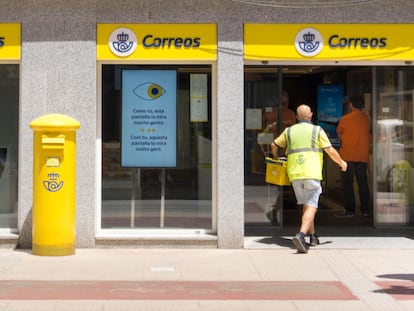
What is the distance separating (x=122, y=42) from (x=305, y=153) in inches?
117

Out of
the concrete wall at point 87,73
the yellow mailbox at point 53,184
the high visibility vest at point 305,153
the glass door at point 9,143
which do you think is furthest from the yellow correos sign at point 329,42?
the glass door at point 9,143

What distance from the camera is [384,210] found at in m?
11.2

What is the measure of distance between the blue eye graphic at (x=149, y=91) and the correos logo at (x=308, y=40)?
80.6 inches

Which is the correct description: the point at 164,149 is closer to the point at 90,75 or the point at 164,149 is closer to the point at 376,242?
the point at 90,75

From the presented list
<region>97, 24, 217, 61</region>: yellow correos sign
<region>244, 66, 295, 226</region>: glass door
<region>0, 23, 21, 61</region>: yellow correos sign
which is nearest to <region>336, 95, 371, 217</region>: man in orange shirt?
<region>244, 66, 295, 226</region>: glass door

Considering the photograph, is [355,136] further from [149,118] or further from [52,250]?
[52,250]

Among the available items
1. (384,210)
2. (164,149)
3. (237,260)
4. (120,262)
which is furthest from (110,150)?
(384,210)

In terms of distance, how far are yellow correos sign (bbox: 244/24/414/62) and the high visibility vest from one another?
3.64ft

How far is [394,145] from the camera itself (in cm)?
1138

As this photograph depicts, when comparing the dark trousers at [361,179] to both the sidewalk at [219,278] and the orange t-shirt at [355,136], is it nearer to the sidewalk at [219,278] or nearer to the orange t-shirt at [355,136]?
the orange t-shirt at [355,136]

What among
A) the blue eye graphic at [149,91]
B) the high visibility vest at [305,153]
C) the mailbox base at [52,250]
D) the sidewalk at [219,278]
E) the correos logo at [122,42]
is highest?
the correos logo at [122,42]

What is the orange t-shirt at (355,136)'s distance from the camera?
1185 centimetres

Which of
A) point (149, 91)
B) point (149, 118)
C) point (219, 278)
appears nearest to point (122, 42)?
point (149, 91)
